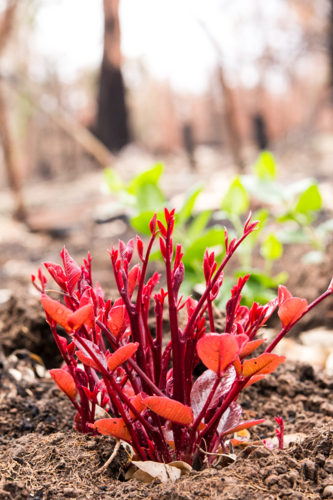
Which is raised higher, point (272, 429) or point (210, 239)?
point (210, 239)

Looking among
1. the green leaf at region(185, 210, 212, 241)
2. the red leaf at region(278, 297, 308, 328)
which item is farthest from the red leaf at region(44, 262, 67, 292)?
the green leaf at region(185, 210, 212, 241)

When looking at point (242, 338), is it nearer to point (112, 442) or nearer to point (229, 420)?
point (229, 420)

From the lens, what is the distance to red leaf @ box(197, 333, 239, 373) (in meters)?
0.50

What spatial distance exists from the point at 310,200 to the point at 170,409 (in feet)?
4.30

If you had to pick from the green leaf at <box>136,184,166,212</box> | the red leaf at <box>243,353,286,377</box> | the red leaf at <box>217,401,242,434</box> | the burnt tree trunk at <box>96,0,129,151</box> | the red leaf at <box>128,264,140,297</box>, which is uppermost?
the burnt tree trunk at <box>96,0,129,151</box>

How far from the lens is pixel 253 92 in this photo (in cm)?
1059

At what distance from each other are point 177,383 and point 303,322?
1.13 meters

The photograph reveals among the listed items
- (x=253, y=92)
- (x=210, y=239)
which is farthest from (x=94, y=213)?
(x=253, y=92)

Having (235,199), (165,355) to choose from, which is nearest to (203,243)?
(235,199)

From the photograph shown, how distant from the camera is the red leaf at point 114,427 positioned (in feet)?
2.02

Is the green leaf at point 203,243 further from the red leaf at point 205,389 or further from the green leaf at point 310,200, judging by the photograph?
the red leaf at point 205,389

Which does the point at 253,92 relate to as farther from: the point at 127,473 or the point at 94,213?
the point at 127,473

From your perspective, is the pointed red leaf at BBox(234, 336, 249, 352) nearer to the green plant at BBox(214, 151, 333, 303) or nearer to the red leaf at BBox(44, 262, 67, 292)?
the red leaf at BBox(44, 262, 67, 292)

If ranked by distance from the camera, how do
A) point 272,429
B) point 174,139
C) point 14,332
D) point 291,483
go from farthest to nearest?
1. point 174,139
2. point 14,332
3. point 272,429
4. point 291,483
